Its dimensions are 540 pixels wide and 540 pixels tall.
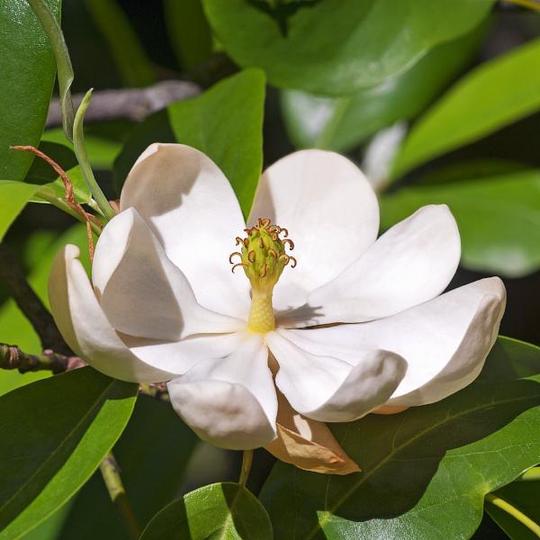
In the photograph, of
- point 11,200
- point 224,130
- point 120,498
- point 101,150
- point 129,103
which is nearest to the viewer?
point 11,200

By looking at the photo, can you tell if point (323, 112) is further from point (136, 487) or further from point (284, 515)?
point (284, 515)

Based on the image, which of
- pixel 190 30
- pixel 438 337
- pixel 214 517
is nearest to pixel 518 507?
pixel 438 337

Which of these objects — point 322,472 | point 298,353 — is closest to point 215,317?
point 298,353

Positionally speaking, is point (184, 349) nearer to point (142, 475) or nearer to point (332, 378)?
point (332, 378)

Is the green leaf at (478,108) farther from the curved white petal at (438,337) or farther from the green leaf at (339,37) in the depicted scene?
the curved white petal at (438,337)

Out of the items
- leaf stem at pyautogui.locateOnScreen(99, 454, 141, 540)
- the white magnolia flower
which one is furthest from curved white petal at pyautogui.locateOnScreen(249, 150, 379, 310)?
leaf stem at pyautogui.locateOnScreen(99, 454, 141, 540)

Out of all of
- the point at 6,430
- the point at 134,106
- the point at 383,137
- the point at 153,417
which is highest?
the point at 6,430
